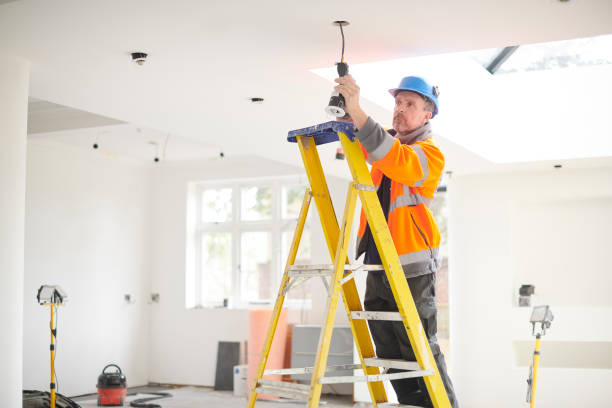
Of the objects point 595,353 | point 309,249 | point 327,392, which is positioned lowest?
point 327,392

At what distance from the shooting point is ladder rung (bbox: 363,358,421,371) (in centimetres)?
246

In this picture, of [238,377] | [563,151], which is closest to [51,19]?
[563,151]

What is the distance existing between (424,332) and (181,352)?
7066 millimetres

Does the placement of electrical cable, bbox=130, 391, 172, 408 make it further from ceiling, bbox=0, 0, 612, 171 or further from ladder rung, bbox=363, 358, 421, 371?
ladder rung, bbox=363, 358, 421, 371

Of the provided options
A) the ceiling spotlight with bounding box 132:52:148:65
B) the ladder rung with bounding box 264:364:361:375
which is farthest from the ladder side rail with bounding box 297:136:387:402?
the ceiling spotlight with bounding box 132:52:148:65

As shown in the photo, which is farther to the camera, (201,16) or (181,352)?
(181,352)

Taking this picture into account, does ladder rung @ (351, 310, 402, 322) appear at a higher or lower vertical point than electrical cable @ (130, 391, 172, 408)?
higher

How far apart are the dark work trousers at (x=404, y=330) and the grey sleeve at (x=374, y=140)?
54 cm

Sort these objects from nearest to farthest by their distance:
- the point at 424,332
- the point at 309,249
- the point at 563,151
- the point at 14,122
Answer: the point at 424,332 → the point at 14,122 → the point at 563,151 → the point at 309,249

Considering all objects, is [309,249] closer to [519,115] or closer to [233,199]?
[233,199]

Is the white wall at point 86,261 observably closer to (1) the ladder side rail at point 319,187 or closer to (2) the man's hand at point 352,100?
(1) the ladder side rail at point 319,187

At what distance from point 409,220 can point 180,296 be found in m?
6.94

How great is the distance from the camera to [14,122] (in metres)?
3.97

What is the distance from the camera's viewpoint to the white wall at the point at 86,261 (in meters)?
7.62
